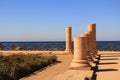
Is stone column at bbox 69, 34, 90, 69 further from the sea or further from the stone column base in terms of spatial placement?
the sea

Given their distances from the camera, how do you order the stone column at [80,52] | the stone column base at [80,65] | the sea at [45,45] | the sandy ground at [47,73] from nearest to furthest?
the sandy ground at [47,73], the stone column base at [80,65], the stone column at [80,52], the sea at [45,45]

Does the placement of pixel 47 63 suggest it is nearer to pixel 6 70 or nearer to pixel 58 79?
pixel 6 70

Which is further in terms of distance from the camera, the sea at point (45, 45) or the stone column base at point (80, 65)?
the sea at point (45, 45)

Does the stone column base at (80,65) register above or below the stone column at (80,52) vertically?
below

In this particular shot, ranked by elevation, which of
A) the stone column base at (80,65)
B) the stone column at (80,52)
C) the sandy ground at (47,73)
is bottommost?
the sandy ground at (47,73)

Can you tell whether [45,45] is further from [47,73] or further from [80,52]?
[80,52]

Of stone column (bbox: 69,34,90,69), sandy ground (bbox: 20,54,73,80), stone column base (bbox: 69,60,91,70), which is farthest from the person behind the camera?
stone column (bbox: 69,34,90,69)

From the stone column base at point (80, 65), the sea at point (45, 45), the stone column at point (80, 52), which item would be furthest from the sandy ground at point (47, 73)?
the sea at point (45, 45)

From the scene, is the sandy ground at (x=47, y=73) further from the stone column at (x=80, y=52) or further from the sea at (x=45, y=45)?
the sea at (x=45, y=45)

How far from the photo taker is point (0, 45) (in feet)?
138

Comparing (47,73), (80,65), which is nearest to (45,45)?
(47,73)

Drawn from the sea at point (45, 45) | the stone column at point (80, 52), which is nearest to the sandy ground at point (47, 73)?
the stone column at point (80, 52)

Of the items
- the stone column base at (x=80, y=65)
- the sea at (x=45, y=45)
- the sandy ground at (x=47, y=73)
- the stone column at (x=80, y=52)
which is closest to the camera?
the sandy ground at (x=47, y=73)

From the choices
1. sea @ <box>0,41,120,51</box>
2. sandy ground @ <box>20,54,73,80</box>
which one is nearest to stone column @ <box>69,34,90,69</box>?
sandy ground @ <box>20,54,73,80</box>
